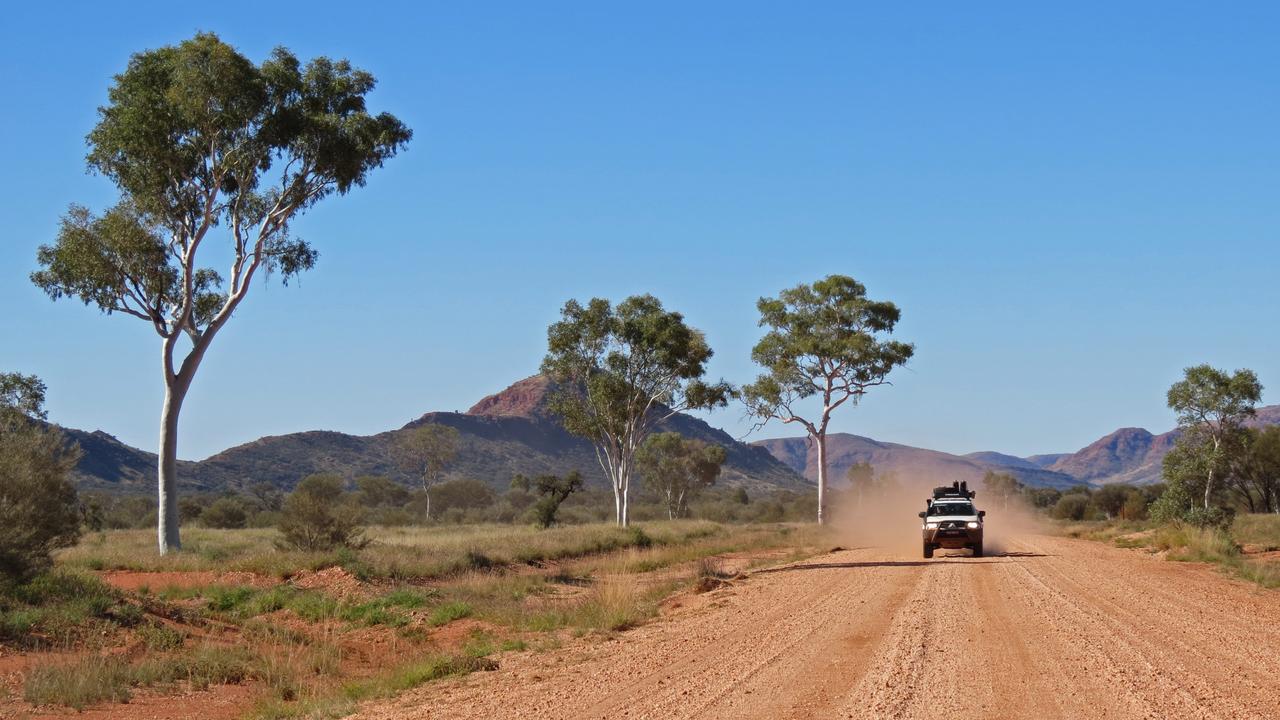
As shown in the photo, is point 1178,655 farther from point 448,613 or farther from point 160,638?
point 160,638

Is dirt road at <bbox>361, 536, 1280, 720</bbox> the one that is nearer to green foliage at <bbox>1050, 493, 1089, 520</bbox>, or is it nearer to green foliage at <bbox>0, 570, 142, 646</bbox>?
green foliage at <bbox>0, 570, 142, 646</bbox>

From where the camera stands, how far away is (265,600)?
20.2 meters

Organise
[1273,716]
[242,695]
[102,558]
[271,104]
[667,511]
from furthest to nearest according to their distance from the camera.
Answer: [667,511]
[271,104]
[102,558]
[242,695]
[1273,716]

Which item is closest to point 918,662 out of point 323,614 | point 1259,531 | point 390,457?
point 323,614

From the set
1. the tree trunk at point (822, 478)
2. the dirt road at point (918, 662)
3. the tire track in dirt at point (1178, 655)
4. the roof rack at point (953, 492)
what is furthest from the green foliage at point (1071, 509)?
the tire track in dirt at point (1178, 655)

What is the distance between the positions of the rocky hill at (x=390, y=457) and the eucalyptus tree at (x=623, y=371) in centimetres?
3558

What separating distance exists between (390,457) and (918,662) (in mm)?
115090

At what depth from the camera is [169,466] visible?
28.7m

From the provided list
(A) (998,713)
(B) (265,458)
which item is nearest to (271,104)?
(A) (998,713)

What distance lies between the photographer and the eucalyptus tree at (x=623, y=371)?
167 ft

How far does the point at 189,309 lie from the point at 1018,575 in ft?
73.6

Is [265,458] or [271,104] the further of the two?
[265,458]

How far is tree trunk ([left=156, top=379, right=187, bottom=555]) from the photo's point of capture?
92.9 ft

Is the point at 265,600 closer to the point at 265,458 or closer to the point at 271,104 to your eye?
the point at 271,104
